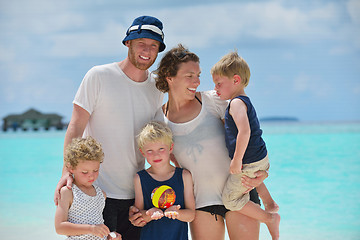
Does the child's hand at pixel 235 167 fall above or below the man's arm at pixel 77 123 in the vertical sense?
below

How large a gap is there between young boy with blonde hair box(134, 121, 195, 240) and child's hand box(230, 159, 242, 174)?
1.12ft

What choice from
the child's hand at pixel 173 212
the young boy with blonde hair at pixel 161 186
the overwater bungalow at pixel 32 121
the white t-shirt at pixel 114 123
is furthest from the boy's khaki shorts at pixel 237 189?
the overwater bungalow at pixel 32 121

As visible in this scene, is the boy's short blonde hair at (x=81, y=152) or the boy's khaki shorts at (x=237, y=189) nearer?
the boy's short blonde hair at (x=81, y=152)

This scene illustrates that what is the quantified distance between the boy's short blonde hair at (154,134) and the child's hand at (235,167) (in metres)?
0.48

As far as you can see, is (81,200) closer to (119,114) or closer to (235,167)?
(119,114)

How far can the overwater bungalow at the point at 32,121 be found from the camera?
38.8m

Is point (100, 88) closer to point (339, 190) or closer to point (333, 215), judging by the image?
point (333, 215)

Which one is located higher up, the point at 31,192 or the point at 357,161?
the point at 357,161

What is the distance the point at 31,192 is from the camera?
10961 millimetres

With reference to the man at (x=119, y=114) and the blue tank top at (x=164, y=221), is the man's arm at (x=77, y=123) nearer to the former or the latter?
the man at (x=119, y=114)

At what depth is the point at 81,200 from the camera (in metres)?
2.87

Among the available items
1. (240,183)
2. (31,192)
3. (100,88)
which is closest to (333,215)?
(240,183)

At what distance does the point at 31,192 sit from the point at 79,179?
Answer: 880 centimetres

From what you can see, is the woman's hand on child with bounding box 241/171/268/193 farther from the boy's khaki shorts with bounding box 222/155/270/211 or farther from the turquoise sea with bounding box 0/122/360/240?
the turquoise sea with bounding box 0/122/360/240
